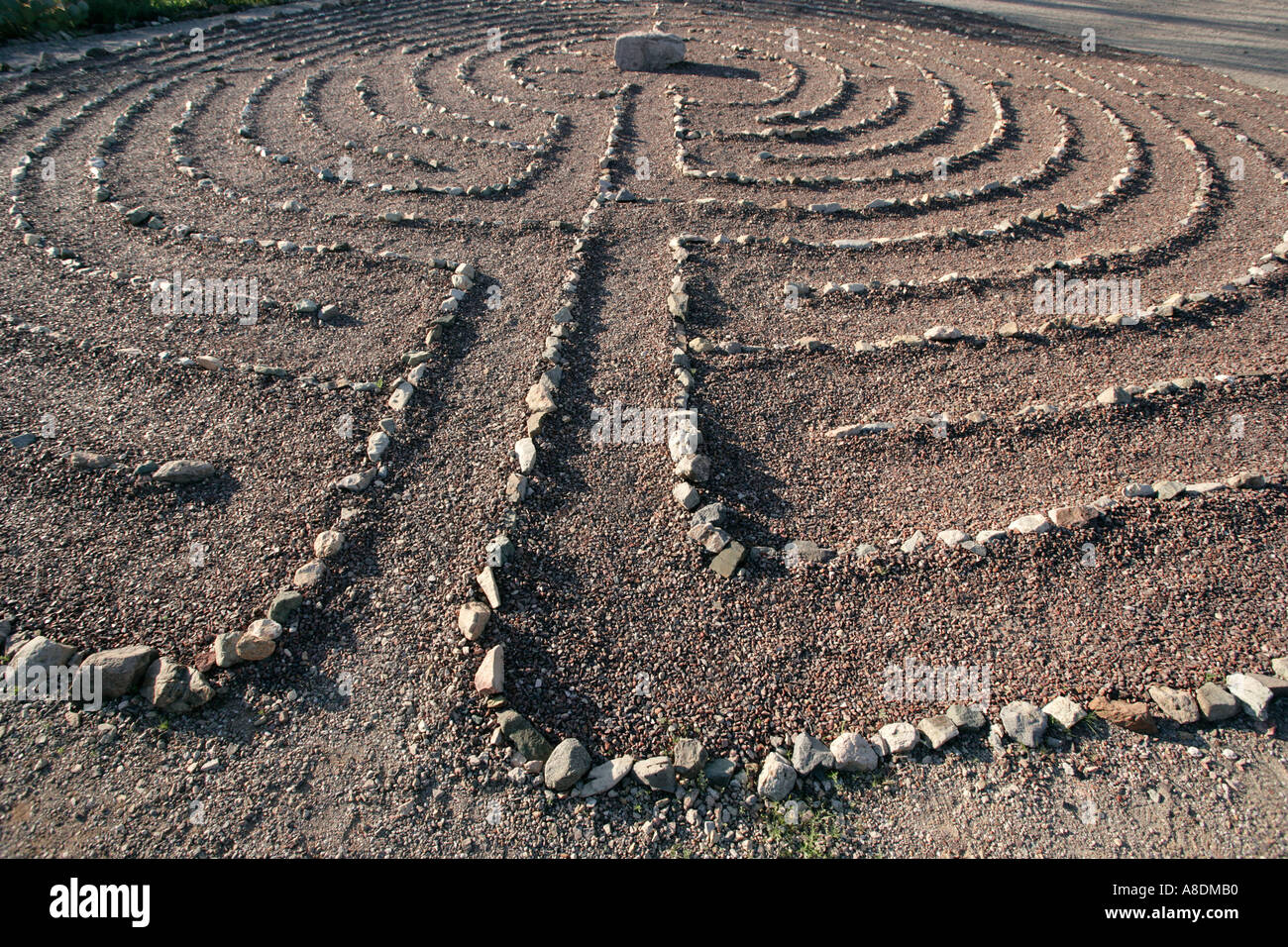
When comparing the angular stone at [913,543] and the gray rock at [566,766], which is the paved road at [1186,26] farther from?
the gray rock at [566,766]

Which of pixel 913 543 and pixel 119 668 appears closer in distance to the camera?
pixel 119 668

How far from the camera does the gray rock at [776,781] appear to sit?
16.3ft

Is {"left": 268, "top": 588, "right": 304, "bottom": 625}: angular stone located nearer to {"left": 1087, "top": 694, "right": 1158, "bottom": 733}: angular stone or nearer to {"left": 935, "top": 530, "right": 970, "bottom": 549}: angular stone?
{"left": 935, "top": 530, "right": 970, "bottom": 549}: angular stone

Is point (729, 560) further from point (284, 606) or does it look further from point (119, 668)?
point (119, 668)

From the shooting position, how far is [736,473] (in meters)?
7.49

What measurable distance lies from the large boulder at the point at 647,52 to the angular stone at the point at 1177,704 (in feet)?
61.0

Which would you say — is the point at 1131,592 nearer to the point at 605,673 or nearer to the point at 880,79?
the point at 605,673

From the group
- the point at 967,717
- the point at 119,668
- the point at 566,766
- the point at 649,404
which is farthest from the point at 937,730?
the point at 119,668

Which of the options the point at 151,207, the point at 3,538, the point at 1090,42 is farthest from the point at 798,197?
the point at 1090,42

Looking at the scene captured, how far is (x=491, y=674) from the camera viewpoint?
5.48 m

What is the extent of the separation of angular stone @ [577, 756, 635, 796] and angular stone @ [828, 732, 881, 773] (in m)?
1.42

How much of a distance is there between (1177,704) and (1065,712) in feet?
2.67

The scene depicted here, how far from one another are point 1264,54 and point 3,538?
30.5 meters

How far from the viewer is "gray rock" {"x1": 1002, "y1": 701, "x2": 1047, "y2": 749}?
5.20 m
